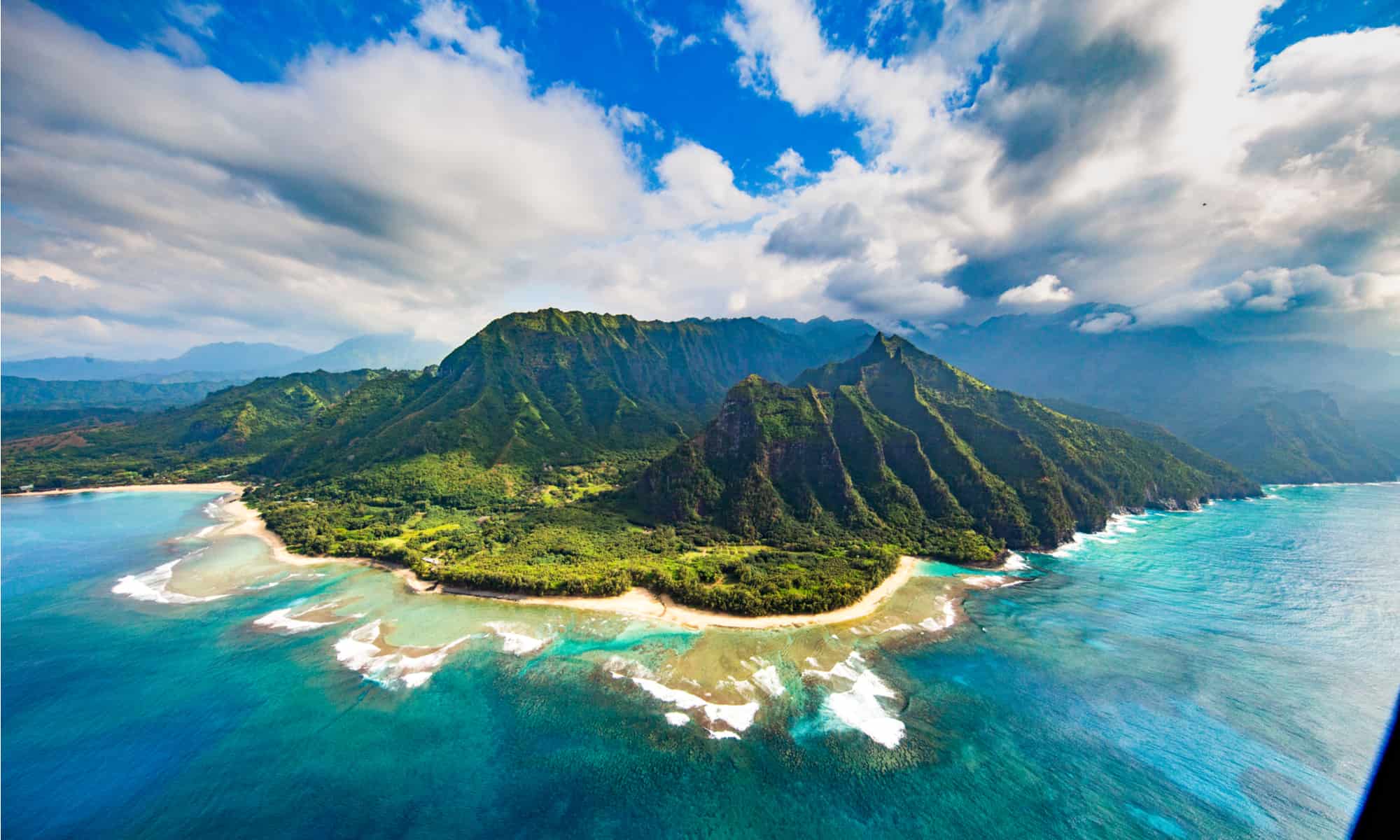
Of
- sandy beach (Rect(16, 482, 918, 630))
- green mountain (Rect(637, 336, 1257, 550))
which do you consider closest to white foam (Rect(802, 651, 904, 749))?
sandy beach (Rect(16, 482, 918, 630))

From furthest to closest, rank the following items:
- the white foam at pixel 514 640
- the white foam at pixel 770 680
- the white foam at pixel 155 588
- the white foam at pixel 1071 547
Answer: the white foam at pixel 1071 547 → the white foam at pixel 155 588 → the white foam at pixel 514 640 → the white foam at pixel 770 680

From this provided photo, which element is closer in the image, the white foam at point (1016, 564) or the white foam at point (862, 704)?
the white foam at point (862, 704)

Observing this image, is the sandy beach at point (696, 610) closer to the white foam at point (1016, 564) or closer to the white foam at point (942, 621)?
the white foam at point (942, 621)

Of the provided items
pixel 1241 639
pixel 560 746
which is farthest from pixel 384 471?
pixel 1241 639

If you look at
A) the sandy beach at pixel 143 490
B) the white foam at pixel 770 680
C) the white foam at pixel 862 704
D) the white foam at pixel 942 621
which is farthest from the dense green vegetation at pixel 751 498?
the white foam at pixel 862 704

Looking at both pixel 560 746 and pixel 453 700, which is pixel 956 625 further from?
pixel 453 700

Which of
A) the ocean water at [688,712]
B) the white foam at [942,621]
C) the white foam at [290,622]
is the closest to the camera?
the ocean water at [688,712]

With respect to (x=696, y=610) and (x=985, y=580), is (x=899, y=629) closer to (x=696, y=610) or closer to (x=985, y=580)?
(x=985, y=580)
